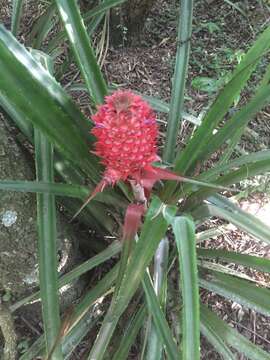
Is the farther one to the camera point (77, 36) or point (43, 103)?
point (77, 36)

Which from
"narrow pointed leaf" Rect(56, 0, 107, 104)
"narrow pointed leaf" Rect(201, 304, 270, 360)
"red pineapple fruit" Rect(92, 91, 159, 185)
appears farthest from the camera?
"narrow pointed leaf" Rect(201, 304, 270, 360)

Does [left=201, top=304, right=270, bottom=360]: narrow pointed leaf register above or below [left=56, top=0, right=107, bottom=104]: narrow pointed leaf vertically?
below

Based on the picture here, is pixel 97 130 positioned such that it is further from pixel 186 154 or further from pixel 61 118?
pixel 186 154

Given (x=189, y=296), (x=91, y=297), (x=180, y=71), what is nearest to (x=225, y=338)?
(x=91, y=297)

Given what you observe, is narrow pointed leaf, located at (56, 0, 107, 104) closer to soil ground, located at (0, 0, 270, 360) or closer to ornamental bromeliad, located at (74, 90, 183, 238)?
ornamental bromeliad, located at (74, 90, 183, 238)

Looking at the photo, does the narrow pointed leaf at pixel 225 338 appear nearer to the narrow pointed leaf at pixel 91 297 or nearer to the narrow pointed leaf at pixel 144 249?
the narrow pointed leaf at pixel 91 297

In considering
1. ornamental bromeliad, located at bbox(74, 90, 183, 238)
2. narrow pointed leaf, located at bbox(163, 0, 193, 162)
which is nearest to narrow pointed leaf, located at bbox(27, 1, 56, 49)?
narrow pointed leaf, located at bbox(163, 0, 193, 162)

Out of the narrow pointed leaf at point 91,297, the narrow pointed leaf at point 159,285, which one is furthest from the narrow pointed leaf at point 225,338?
the narrow pointed leaf at point 91,297

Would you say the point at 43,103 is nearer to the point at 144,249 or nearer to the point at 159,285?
the point at 144,249

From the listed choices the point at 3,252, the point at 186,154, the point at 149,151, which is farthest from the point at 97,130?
the point at 3,252
